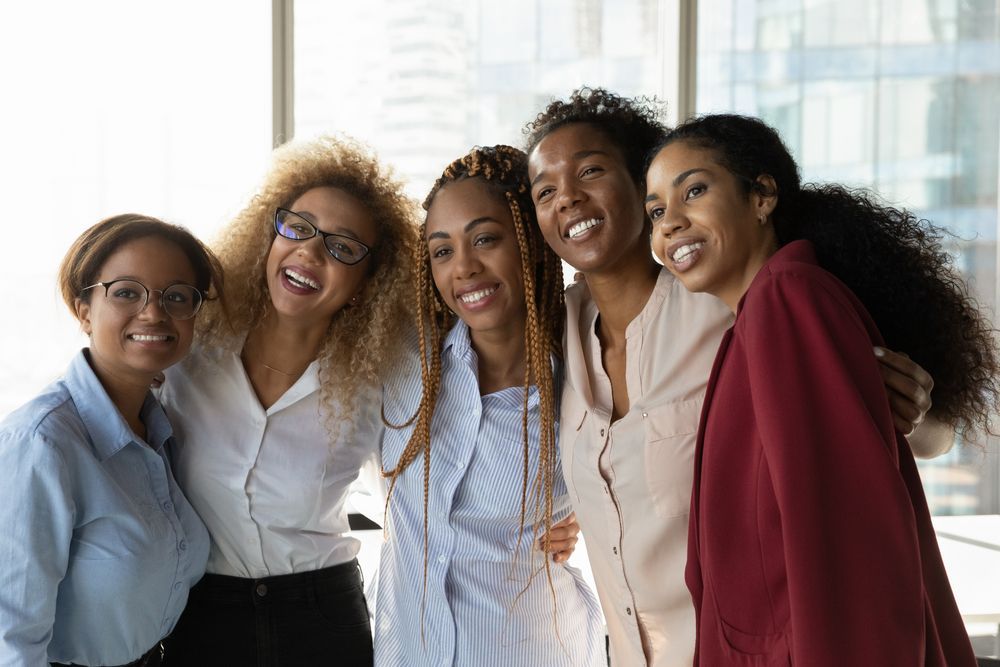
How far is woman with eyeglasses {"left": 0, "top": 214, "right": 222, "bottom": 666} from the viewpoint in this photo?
1547mm

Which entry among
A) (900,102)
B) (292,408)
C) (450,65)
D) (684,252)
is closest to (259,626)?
(292,408)

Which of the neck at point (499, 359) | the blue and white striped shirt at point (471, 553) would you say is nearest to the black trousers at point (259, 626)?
the blue and white striped shirt at point (471, 553)

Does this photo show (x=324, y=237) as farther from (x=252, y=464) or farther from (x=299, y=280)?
(x=252, y=464)

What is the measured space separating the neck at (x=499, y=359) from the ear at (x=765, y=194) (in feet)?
2.40

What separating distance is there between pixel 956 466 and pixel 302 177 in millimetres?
3862

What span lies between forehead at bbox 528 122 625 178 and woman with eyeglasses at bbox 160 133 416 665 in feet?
1.60

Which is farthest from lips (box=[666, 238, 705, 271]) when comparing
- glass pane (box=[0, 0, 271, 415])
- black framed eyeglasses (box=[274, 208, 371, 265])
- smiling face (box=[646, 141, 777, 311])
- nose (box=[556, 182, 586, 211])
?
glass pane (box=[0, 0, 271, 415])

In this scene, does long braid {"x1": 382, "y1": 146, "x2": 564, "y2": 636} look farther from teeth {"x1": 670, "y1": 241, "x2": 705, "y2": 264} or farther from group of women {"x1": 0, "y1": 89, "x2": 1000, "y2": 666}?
teeth {"x1": 670, "y1": 241, "x2": 705, "y2": 264}

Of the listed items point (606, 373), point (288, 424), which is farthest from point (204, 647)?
point (606, 373)

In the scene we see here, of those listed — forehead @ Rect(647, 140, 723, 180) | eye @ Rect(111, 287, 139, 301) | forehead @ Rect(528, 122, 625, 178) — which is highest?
forehead @ Rect(528, 122, 625, 178)

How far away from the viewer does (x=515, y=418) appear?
6.59 ft

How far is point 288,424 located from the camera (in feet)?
6.78

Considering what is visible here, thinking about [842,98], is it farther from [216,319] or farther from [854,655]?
[854,655]

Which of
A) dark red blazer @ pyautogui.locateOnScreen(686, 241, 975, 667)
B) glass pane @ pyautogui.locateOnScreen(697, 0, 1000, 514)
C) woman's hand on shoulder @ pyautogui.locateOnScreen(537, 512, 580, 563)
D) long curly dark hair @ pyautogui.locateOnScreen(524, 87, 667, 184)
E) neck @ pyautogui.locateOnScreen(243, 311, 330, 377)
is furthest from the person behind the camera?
glass pane @ pyautogui.locateOnScreen(697, 0, 1000, 514)
